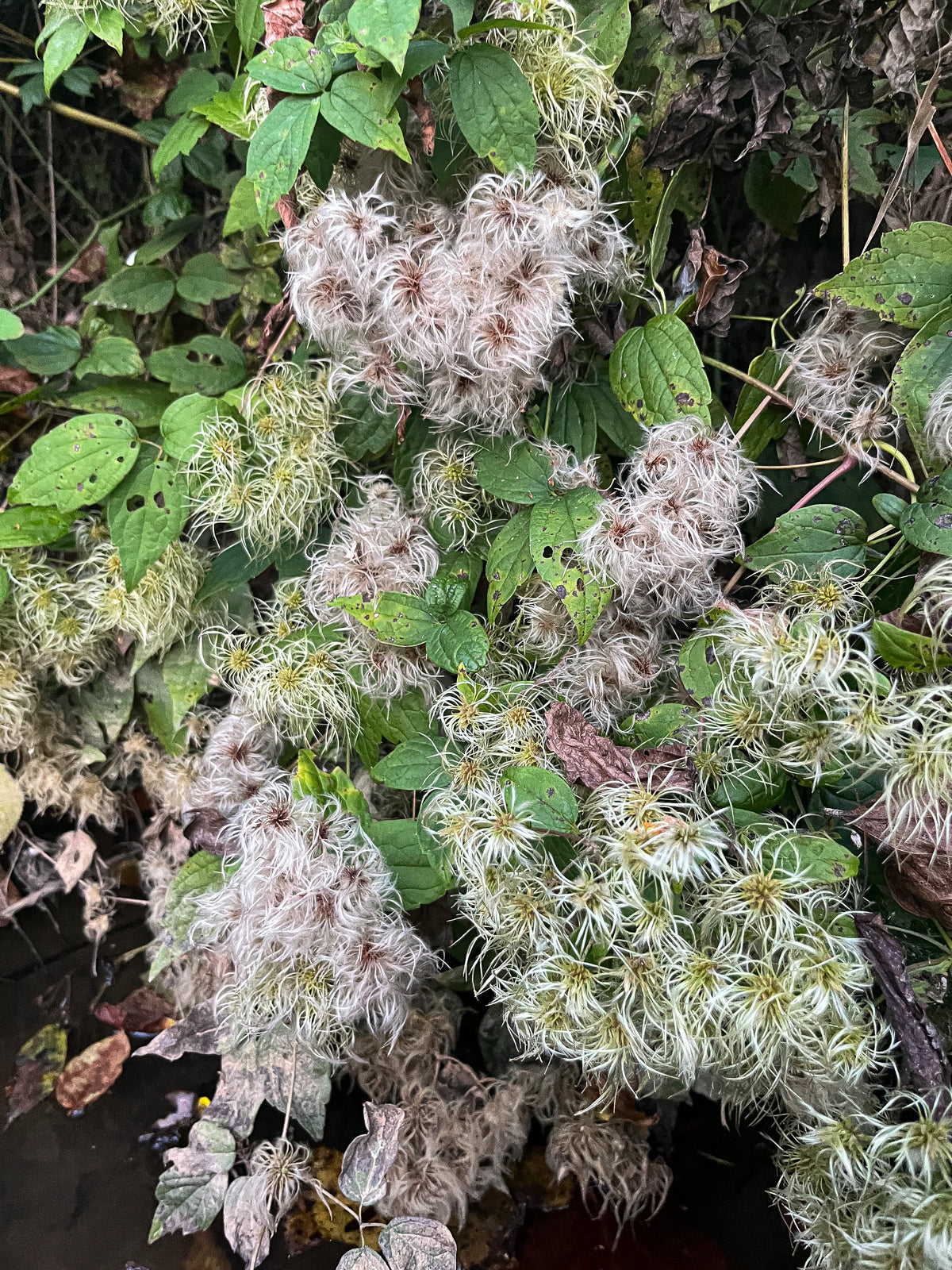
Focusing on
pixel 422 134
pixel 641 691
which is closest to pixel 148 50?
pixel 422 134

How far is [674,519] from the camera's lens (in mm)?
699

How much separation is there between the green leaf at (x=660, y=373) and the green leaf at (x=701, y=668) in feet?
0.72

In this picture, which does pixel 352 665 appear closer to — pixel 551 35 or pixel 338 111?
pixel 338 111

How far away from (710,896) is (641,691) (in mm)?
264

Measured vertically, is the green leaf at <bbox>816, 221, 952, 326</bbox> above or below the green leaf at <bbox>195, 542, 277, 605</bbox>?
above

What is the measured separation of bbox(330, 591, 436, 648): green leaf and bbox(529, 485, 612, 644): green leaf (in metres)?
0.13

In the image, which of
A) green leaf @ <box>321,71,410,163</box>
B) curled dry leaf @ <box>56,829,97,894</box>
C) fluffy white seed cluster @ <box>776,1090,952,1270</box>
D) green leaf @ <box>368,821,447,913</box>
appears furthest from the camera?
curled dry leaf @ <box>56,829,97,894</box>

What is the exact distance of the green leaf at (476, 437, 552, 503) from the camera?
2.60 ft

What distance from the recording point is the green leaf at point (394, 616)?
78 cm

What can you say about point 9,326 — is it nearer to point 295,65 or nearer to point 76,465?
point 76,465

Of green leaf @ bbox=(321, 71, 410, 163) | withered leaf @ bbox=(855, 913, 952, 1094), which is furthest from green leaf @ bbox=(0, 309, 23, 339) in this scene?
withered leaf @ bbox=(855, 913, 952, 1094)

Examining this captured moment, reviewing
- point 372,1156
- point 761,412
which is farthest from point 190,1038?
point 761,412

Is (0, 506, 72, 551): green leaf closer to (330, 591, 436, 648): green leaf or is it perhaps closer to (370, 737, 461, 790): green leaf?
(330, 591, 436, 648): green leaf

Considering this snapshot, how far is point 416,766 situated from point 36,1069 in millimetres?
805
